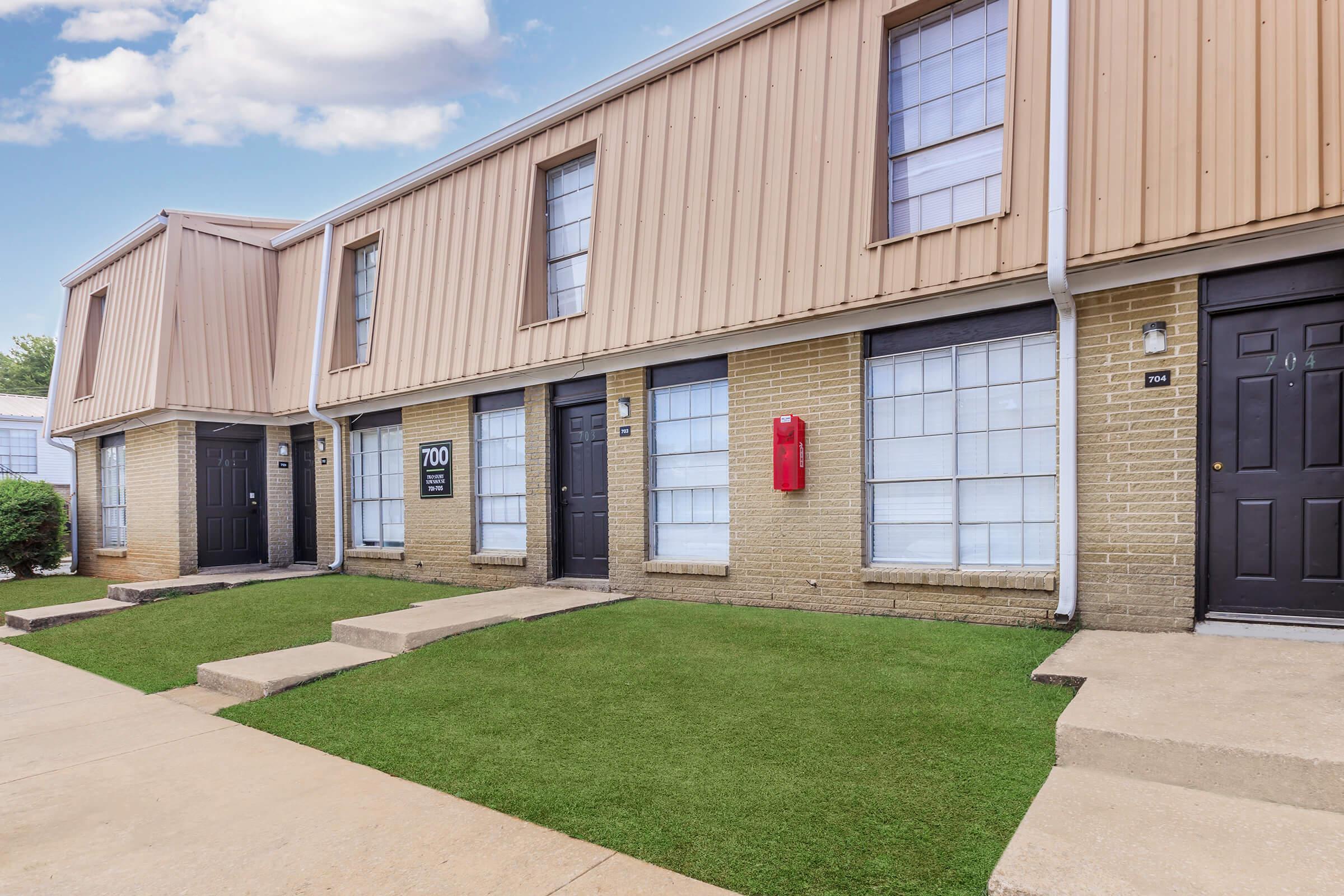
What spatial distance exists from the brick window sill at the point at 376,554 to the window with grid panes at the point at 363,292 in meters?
3.09

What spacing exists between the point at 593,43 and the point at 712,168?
6.49 metres

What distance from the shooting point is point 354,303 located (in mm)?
12117

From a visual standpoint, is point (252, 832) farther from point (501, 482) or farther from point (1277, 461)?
point (501, 482)

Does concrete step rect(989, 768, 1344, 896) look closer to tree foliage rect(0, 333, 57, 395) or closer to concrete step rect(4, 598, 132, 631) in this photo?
concrete step rect(4, 598, 132, 631)

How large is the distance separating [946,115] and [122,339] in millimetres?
14015

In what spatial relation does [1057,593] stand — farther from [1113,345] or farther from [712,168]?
[712,168]

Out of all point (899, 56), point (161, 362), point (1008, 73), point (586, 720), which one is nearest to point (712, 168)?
point (899, 56)

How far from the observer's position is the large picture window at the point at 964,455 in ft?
19.4

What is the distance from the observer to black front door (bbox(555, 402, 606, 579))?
29.3 ft

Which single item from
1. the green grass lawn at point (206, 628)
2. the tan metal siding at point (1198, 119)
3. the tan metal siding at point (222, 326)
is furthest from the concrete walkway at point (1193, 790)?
the tan metal siding at point (222, 326)

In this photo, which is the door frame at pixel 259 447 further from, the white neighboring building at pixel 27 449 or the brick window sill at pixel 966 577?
the white neighboring building at pixel 27 449

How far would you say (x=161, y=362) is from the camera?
1169 cm

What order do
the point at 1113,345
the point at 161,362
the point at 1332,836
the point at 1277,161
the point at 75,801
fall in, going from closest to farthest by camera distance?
the point at 1332,836 < the point at 75,801 < the point at 1277,161 < the point at 1113,345 < the point at 161,362

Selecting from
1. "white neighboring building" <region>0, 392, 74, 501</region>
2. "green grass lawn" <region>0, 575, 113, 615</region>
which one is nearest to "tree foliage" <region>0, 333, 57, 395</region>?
"white neighboring building" <region>0, 392, 74, 501</region>
